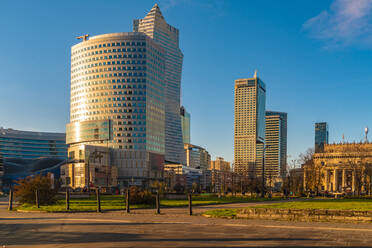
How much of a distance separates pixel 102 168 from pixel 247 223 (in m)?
162

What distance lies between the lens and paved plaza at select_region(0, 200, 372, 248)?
1476 centimetres

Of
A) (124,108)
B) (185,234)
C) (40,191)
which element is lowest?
(40,191)

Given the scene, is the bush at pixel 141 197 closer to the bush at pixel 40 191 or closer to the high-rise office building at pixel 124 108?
the bush at pixel 40 191

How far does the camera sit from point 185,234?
17047mm

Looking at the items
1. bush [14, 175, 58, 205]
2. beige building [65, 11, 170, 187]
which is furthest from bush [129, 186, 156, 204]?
beige building [65, 11, 170, 187]

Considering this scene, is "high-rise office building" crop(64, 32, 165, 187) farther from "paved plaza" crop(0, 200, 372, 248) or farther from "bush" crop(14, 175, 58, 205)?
"paved plaza" crop(0, 200, 372, 248)

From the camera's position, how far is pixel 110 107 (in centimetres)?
19762

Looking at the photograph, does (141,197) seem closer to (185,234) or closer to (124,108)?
(185,234)

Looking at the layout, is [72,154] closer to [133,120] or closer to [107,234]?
[133,120]

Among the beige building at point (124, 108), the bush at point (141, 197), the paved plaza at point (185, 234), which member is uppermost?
the beige building at point (124, 108)

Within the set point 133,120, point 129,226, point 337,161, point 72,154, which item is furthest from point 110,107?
point 129,226

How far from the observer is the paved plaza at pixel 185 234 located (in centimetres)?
1476

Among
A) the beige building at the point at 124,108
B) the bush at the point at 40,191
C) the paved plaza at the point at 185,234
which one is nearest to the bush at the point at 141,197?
the bush at the point at 40,191

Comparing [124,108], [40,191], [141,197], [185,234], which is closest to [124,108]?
[124,108]
